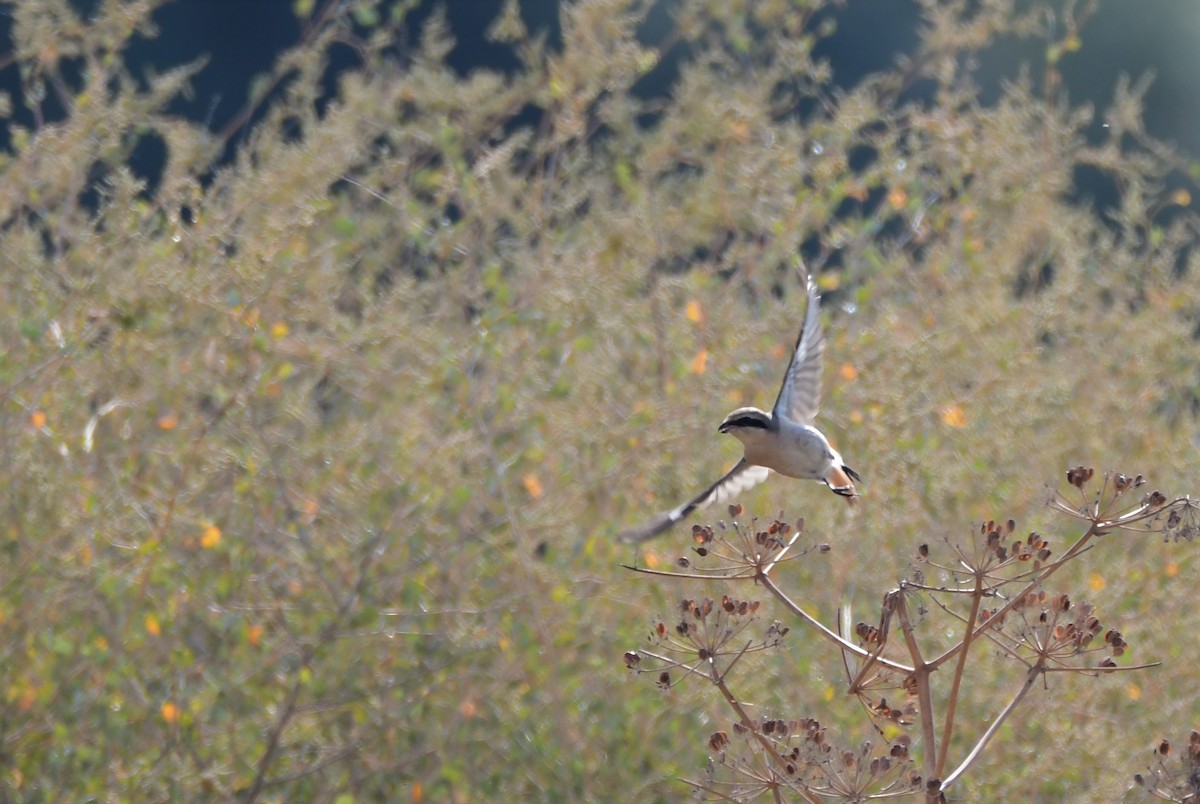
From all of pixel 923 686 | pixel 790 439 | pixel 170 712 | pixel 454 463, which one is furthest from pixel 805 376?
pixel 923 686

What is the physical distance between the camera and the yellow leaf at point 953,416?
398 cm

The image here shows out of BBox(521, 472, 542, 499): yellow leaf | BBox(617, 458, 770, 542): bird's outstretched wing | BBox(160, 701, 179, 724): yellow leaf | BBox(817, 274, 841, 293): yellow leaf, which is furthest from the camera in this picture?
BBox(817, 274, 841, 293): yellow leaf

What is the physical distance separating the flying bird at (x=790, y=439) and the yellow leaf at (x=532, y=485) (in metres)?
0.64

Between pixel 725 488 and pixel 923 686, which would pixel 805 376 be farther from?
pixel 923 686

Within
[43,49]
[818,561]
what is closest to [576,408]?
[818,561]

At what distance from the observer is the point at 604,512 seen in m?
4.04

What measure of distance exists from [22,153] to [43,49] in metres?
0.30

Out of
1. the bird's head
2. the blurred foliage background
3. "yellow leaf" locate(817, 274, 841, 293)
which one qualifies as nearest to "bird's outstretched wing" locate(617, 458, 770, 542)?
the bird's head

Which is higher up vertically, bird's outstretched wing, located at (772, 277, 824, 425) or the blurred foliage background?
bird's outstretched wing, located at (772, 277, 824, 425)

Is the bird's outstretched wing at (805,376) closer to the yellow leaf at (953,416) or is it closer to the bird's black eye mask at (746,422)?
the bird's black eye mask at (746,422)

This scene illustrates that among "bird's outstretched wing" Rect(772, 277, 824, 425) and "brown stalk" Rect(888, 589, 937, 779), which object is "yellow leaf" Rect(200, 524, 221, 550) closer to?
"bird's outstretched wing" Rect(772, 277, 824, 425)

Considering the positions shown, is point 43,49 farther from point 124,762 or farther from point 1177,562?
point 1177,562

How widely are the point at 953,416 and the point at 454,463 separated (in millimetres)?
1235

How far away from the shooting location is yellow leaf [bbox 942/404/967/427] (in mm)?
3984
